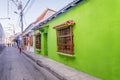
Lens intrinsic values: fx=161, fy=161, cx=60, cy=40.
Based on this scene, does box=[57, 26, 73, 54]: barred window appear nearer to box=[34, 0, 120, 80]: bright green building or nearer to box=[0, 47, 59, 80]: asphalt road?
box=[34, 0, 120, 80]: bright green building

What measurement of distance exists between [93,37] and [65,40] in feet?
10.4

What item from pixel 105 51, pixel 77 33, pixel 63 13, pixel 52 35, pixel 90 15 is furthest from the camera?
pixel 52 35

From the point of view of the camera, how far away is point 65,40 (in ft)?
31.0

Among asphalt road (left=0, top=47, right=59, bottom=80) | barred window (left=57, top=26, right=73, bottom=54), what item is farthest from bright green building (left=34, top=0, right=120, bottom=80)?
asphalt road (left=0, top=47, right=59, bottom=80)

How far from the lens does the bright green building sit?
5219mm

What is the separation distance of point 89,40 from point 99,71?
→ 1.37 metres

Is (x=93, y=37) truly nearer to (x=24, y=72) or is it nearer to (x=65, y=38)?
(x=65, y=38)

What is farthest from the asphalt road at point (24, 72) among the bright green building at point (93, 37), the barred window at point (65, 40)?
the barred window at point (65, 40)

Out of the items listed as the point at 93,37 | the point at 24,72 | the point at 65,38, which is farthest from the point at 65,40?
the point at 93,37

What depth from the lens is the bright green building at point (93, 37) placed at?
17.1 ft

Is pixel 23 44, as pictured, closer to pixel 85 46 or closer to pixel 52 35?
pixel 52 35

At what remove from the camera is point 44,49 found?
15.5m

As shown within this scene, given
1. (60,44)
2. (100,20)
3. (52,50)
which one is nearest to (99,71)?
(100,20)

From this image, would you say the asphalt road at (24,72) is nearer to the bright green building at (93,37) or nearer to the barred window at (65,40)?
the bright green building at (93,37)
